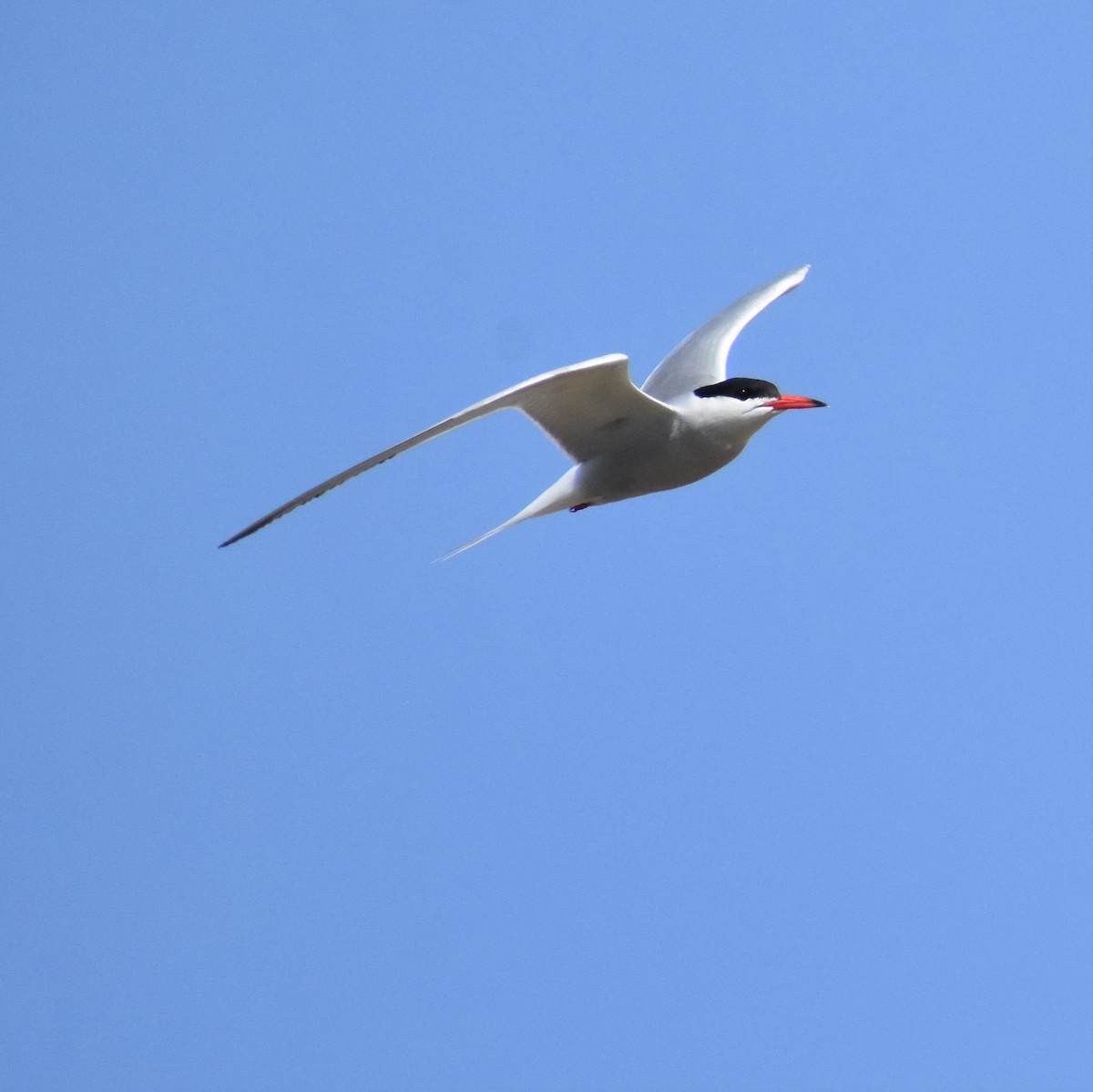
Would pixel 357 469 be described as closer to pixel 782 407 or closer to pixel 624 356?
pixel 624 356

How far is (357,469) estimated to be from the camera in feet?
13.5

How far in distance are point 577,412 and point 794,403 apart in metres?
0.68

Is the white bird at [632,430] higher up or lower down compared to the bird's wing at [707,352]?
lower down

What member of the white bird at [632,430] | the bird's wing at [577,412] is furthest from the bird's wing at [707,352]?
the bird's wing at [577,412]

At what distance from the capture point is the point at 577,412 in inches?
193

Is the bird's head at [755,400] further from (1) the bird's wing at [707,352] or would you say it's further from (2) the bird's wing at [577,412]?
(1) the bird's wing at [707,352]

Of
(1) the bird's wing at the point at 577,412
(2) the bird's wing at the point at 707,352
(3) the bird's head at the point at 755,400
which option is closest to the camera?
(1) the bird's wing at the point at 577,412

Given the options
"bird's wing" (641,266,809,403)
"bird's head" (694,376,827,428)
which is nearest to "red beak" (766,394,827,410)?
"bird's head" (694,376,827,428)

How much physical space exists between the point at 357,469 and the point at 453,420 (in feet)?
0.93

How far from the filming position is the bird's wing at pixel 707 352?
594cm

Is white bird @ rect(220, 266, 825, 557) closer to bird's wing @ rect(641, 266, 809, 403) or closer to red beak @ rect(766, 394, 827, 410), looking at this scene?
red beak @ rect(766, 394, 827, 410)

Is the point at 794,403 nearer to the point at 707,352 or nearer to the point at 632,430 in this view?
the point at 632,430

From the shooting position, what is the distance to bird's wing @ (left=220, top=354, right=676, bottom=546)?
13.7 feet

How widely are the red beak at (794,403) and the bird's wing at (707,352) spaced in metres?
0.71
